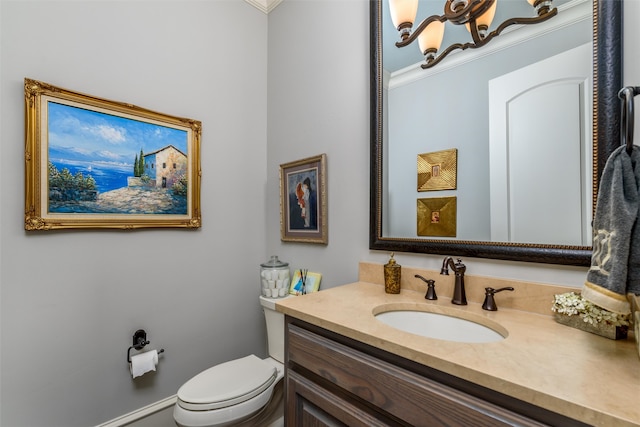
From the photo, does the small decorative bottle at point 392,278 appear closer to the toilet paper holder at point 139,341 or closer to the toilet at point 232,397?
the toilet at point 232,397

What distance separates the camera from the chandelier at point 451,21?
1.02 m

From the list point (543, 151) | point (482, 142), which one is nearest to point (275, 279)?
point (482, 142)

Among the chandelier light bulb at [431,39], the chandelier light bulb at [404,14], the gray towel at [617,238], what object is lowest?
the gray towel at [617,238]

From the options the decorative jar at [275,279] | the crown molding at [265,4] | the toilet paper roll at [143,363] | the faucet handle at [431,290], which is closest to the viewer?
the faucet handle at [431,290]

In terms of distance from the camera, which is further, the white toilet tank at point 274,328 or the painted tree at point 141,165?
the white toilet tank at point 274,328

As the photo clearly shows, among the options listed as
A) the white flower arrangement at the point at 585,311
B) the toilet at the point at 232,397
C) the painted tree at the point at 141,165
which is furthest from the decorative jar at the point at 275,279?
the white flower arrangement at the point at 585,311

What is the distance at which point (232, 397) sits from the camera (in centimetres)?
118

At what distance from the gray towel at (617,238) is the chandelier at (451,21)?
0.64 meters

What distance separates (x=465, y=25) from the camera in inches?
45.2

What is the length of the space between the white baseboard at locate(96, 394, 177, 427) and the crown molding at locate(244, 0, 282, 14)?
2.55m

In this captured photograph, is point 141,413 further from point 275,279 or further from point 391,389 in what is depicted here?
point 391,389

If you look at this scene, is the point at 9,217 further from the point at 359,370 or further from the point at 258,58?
the point at 258,58

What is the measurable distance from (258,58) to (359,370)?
2.06 metres

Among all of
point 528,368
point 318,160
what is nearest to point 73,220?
point 318,160
